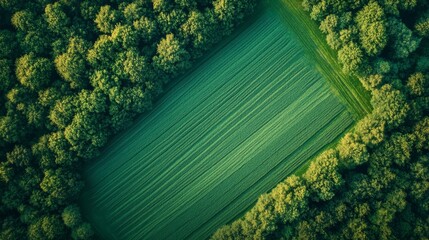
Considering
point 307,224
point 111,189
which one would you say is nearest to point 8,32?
point 111,189

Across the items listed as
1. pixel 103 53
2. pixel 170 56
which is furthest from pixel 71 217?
pixel 170 56

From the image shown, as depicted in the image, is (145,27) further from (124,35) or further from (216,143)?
(216,143)

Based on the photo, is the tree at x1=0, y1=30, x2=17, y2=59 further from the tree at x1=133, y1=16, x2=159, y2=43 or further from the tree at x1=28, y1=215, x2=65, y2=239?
the tree at x1=28, y1=215, x2=65, y2=239

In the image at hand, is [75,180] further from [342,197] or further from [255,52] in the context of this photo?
[342,197]

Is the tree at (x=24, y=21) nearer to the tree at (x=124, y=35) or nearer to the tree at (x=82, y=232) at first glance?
the tree at (x=124, y=35)

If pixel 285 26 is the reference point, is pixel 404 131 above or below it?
below

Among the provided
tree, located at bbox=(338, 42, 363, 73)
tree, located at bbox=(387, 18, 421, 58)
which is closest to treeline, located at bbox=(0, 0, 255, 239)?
tree, located at bbox=(338, 42, 363, 73)
